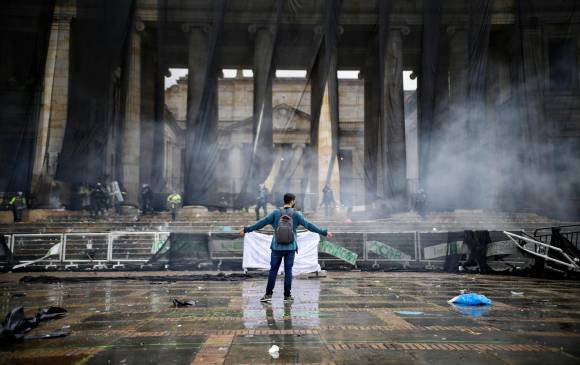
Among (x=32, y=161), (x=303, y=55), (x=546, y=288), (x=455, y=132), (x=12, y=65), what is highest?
(x=303, y=55)

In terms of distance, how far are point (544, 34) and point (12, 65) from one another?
26.8m

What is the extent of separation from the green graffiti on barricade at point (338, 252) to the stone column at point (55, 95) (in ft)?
48.8

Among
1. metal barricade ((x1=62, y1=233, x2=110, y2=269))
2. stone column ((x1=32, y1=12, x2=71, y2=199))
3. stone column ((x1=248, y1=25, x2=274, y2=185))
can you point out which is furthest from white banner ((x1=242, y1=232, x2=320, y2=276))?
stone column ((x1=32, y1=12, x2=71, y2=199))

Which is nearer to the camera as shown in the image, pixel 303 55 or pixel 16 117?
pixel 16 117

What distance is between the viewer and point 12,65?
73.8ft

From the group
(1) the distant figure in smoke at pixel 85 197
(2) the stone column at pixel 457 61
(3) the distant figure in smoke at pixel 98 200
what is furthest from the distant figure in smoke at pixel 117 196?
(2) the stone column at pixel 457 61

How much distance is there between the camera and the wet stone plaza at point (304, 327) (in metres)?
3.33

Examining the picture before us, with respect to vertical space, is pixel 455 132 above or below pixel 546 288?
above

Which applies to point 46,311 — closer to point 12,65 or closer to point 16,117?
point 16,117

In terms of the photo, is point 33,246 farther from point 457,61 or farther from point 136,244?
point 457,61

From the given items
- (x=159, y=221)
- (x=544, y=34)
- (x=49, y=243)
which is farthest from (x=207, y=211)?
(x=544, y=34)

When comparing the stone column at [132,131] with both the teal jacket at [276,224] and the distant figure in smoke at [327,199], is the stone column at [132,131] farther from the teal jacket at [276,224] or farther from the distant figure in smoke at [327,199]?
the teal jacket at [276,224]

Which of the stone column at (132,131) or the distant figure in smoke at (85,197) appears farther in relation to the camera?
the stone column at (132,131)

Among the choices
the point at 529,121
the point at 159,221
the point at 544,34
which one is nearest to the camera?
the point at 159,221
